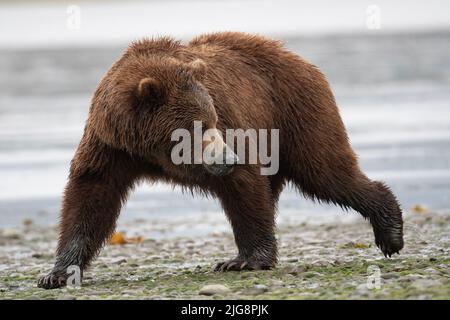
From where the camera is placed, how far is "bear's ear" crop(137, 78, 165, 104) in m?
7.78

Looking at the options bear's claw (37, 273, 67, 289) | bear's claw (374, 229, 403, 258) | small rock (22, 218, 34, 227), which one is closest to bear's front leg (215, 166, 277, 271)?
bear's claw (374, 229, 403, 258)

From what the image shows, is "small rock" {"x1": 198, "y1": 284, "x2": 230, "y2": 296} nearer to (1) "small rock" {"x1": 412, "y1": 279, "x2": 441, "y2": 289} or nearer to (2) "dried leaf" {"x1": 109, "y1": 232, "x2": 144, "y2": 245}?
(1) "small rock" {"x1": 412, "y1": 279, "x2": 441, "y2": 289}

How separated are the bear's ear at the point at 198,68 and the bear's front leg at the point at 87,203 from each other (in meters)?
0.84

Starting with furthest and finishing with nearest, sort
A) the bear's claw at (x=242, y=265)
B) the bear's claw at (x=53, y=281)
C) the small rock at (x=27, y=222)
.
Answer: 1. the small rock at (x=27, y=222)
2. the bear's claw at (x=242, y=265)
3. the bear's claw at (x=53, y=281)

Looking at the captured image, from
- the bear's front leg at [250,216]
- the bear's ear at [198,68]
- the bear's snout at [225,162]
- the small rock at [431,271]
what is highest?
the bear's ear at [198,68]

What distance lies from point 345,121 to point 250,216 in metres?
10.9

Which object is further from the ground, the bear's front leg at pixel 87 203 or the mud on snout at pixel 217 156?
the mud on snout at pixel 217 156

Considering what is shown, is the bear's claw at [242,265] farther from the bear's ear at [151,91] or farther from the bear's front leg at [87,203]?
the bear's ear at [151,91]

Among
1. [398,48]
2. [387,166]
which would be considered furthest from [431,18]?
[387,166]

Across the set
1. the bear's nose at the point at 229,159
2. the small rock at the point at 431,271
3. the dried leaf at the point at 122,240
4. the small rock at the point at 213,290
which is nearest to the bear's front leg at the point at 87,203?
the bear's nose at the point at 229,159

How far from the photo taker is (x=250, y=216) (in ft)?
27.5

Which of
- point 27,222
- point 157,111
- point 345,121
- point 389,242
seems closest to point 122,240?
point 27,222

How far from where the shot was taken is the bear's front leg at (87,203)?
8.22 meters
